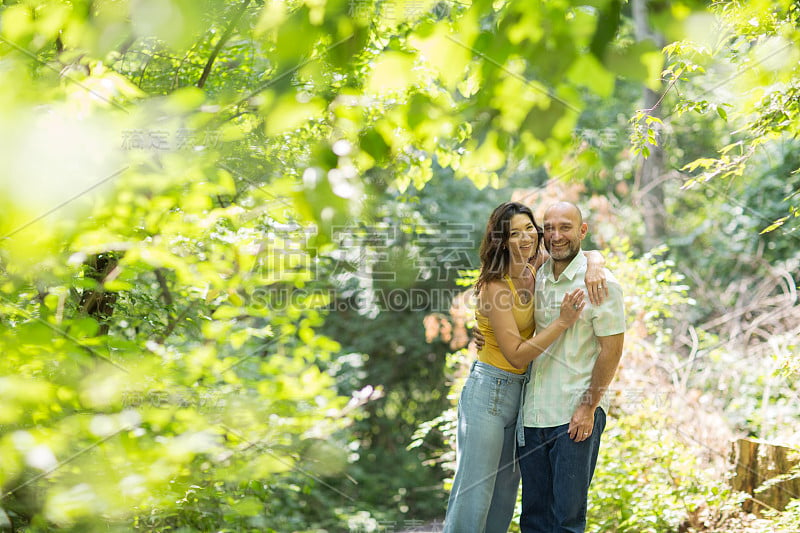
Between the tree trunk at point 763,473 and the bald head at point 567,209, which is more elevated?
the bald head at point 567,209

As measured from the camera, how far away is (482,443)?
2.07 m

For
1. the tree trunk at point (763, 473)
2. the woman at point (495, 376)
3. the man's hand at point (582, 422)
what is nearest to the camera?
the man's hand at point (582, 422)

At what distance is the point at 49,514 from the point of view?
1.55 m

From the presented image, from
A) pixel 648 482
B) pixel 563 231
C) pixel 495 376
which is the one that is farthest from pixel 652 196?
pixel 495 376

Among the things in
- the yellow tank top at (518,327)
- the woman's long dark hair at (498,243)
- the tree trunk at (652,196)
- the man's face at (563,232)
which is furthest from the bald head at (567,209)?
the tree trunk at (652,196)

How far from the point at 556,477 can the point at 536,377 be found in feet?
1.00

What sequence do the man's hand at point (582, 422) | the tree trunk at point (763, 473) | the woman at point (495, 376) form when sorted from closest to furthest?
the man's hand at point (582, 422)
the woman at point (495, 376)
the tree trunk at point (763, 473)

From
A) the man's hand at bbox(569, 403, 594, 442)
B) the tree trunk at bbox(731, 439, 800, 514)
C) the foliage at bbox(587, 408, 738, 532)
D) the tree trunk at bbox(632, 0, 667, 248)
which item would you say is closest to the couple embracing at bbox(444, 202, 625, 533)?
the man's hand at bbox(569, 403, 594, 442)

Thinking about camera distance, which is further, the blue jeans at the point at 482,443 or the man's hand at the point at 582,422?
the blue jeans at the point at 482,443

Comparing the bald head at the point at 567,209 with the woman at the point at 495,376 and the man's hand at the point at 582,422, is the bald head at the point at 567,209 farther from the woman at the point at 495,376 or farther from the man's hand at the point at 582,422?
the man's hand at the point at 582,422

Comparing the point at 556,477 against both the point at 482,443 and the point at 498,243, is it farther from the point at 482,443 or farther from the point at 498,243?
the point at 498,243

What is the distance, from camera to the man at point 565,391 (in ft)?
6.40

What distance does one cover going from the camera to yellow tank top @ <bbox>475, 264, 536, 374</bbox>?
2.07 metres

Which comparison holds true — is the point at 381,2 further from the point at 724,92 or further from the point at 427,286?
the point at 427,286
